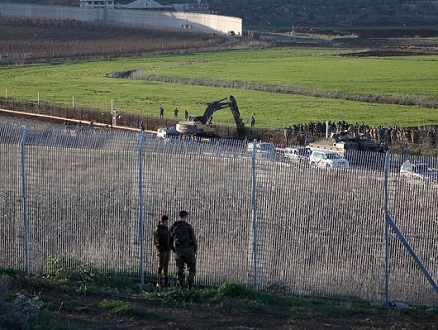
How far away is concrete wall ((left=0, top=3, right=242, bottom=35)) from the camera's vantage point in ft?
472

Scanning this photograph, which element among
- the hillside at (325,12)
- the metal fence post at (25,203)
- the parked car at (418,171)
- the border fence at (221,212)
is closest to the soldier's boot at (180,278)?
the border fence at (221,212)

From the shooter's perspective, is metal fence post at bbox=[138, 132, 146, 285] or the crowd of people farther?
the crowd of people

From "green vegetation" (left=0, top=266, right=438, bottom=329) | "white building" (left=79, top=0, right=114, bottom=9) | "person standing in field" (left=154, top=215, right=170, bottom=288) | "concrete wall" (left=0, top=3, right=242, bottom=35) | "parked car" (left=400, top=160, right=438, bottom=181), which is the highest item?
"white building" (left=79, top=0, right=114, bottom=9)

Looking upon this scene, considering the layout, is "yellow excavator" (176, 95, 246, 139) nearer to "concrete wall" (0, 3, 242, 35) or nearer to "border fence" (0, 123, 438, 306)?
"border fence" (0, 123, 438, 306)

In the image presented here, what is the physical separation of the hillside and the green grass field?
191 feet

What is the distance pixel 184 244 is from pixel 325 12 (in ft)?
557

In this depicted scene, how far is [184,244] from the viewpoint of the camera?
1758 cm

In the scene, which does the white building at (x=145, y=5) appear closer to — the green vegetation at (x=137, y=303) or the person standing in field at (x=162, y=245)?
the person standing in field at (x=162, y=245)

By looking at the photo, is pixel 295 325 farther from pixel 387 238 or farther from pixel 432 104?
pixel 432 104

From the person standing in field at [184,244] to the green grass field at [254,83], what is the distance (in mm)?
36045

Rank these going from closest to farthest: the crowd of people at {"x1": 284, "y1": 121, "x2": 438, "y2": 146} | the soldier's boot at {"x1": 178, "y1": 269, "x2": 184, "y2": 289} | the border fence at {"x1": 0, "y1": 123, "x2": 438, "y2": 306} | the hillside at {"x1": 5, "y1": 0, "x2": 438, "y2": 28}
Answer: the soldier's boot at {"x1": 178, "y1": 269, "x2": 184, "y2": 289}
the border fence at {"x1": 0, "y1": 123, "x2": 438, "y2": 306}
the crowd of people at {"x1": 284, "y1": 121, "x2": 438, "y2": 146}
the hillside at {"x1": 5, "y1": 0, "x2": 438, "y2": 28}

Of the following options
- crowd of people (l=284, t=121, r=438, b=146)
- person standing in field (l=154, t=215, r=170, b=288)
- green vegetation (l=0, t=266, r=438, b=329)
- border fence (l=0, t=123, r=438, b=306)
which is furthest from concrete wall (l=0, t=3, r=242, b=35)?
green vegetation (l=0, t=266, r=438, b=329)

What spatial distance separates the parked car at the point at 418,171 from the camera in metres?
18.0

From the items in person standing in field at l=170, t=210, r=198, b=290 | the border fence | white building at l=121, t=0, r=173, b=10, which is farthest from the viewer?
white building at l=121, t=0, r=173, b=10
